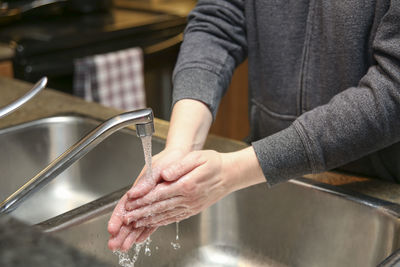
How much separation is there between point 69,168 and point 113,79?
39.4 inches

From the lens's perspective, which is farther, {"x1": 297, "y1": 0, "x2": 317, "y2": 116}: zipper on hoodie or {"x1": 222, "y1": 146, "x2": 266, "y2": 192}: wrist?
{"x1": 297, "y1": 0, "x2": 317, "y2": 116}: zipper on hoodie

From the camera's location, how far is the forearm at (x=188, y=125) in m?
0.91

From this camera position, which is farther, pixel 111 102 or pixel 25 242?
pixel 111 102

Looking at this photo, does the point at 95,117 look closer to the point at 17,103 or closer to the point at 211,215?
the point at 211,215

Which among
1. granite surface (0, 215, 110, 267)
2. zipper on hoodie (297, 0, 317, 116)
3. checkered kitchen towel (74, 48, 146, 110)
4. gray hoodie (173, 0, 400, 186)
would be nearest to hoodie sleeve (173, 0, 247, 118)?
gray hoodie (173, 0, 400, 186)

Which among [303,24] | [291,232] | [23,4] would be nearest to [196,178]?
[291,232]

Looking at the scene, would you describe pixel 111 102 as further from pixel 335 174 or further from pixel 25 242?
pixel 25 242

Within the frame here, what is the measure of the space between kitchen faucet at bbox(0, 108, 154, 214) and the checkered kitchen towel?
1.41m

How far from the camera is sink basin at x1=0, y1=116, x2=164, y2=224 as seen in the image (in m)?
1.21

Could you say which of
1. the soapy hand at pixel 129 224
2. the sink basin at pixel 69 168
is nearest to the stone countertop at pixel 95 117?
the sink basin at pixel 69 168

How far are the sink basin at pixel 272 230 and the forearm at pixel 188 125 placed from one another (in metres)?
0.13

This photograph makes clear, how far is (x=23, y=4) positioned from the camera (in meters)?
2.31

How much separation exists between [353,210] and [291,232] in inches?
4.9

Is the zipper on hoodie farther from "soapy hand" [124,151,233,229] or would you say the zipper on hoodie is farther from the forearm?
"soapy hand" [124,151,233,229]
